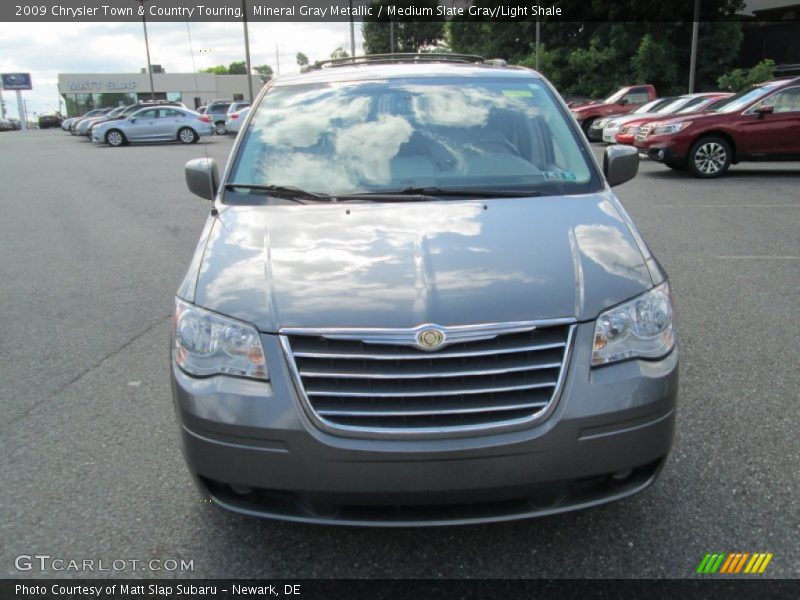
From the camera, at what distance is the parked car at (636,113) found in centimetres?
2016

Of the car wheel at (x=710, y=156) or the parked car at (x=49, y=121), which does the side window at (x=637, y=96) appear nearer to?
the car wheel at (x=710, y=156)

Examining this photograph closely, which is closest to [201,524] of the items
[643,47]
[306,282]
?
[306,282]

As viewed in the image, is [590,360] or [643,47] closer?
[590,360]

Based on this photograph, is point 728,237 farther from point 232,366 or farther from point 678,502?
point 232,366

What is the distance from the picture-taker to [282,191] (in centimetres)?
352

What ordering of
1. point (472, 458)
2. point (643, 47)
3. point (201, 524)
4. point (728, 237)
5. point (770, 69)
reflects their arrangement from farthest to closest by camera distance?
point (643, 47) < point (770, 69) < point (728, 237) < point (201, 524) < point (472, 458)

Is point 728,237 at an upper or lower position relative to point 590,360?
lower

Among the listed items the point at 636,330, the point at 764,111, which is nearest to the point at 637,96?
the point at 764,111

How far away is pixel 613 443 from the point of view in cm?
239

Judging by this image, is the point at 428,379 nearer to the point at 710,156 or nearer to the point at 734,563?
the point at 734,563

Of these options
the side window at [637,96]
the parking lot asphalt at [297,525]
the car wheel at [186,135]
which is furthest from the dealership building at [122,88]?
the parking lot asphalt at [297,525]

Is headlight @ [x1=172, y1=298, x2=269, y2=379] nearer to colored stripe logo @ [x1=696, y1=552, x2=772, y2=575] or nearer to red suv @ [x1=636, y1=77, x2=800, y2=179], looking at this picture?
colored stripe logo @ [x1=696, y1=552, x2=772, y2=575]

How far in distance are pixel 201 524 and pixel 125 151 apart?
26.1m

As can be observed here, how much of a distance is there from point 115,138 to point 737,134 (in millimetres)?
25009
